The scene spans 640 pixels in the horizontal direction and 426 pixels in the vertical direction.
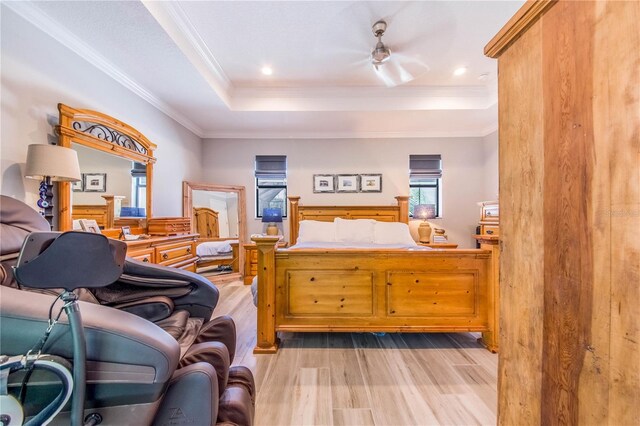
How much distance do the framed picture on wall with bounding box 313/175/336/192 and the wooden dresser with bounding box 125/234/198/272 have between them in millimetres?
2157

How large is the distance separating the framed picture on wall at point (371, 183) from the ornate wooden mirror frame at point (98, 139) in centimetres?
315

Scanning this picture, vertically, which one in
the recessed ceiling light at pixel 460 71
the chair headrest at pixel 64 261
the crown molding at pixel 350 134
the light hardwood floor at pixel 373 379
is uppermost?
the recessed ceiling light at pixel 460 71

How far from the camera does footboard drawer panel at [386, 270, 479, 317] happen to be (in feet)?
7.14

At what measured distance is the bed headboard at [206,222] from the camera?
418 cm

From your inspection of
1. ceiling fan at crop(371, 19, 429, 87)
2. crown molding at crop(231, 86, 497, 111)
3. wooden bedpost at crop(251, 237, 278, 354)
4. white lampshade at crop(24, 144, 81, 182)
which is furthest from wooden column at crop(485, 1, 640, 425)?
crown molding at crop(231, 86, 497, 111)

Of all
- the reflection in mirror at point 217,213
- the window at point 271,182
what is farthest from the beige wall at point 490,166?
the reflection in mirror at point 217,213

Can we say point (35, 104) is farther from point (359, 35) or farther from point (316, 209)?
point (316, 209)

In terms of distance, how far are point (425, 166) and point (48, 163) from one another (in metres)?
4.73

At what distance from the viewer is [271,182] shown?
14.9 feet

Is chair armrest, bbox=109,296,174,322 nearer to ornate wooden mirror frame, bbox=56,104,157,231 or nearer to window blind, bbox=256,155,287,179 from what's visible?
ornate wooden mirror frame, bbox=56,104,157,231

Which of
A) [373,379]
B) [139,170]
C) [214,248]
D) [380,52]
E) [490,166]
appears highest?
[380,52]

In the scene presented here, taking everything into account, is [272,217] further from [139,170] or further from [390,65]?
[390,65]

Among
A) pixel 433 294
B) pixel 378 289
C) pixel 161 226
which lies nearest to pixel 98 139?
pixel 161 226

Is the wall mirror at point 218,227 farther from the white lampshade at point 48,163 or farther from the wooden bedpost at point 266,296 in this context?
the wooden bedpost at point 266,296
